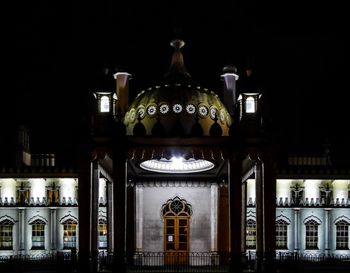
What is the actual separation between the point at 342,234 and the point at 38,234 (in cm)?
2222

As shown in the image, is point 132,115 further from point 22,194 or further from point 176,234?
point 22,194

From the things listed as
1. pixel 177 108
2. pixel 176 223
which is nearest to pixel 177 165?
pixel 176 223

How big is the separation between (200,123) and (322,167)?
1595 centimetres

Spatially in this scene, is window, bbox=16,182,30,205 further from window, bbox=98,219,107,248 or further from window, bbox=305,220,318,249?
window, bbox=305,220,318,249

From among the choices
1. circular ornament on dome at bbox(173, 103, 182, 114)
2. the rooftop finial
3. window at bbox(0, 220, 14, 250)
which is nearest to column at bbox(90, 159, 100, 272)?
circular ornament on dome at bbox(173, 103, 182, 114)

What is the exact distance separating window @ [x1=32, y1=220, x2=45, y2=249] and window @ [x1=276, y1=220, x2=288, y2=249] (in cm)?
1709

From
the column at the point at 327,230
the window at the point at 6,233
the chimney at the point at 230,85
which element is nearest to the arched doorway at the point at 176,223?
the chimney at the point at 230,85

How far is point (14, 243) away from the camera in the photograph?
43.7 meters

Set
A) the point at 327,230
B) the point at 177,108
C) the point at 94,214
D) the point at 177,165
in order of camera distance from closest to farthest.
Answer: the point at 94,214 < the point at 177,108 < the point at 177,165 < the point at 327,230

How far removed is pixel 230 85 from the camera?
37.3 m

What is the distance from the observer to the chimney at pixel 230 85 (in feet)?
121

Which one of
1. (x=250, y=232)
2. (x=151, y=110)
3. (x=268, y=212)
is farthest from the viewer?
(x=250, y=232)

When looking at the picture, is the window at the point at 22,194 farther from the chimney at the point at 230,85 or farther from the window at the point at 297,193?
the window at the point at 297,193

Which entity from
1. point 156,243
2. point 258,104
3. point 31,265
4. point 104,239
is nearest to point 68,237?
point 104,239
